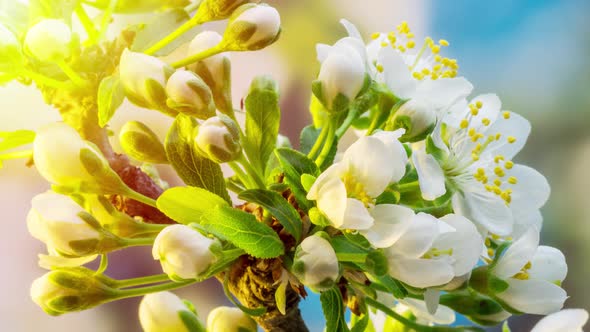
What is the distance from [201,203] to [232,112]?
0.09 metres

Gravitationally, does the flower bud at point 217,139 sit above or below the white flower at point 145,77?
below

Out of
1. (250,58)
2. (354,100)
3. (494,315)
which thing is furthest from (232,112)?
(250,58)

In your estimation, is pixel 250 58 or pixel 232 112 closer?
pixel 232 112

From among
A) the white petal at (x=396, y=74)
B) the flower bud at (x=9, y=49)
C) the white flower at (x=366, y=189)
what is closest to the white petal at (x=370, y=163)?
the white flower at (x=366, y=189)

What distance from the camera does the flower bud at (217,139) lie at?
0.41 meters

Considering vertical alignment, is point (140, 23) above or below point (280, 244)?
above

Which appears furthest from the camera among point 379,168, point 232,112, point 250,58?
point 250,58

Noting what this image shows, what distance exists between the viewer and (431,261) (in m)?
0.39

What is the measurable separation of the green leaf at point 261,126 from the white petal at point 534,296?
0.17 m

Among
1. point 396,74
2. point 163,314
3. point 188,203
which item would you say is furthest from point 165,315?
point 396,74

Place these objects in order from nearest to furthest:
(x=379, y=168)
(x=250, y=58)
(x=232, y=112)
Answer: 1. (x=379, y=168)
2. (x=232, y=112)
3. (x=250, y=58)

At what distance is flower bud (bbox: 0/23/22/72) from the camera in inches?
17.0

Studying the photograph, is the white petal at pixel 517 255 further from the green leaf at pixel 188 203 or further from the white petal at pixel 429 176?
the green leaf at pixel 188 203

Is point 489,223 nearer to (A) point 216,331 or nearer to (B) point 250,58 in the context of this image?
(A) point 216,331
